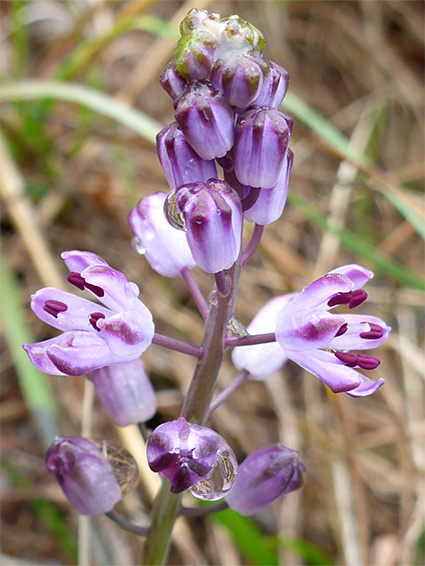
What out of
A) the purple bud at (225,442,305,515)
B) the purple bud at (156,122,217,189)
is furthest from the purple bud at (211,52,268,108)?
the purple bud at (225,442,305,515)

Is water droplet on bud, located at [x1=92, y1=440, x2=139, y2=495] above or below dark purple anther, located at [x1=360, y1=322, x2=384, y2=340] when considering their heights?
below

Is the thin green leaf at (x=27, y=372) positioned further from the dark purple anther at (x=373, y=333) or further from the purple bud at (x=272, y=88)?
the purple bud at (x=272, y=88)

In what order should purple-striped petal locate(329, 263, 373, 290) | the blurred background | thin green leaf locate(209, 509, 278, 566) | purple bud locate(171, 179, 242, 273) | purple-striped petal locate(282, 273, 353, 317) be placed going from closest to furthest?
purple bud locate(171, 179, 242, 273), purple-striped petal locate(282, 273, 353, 317), purple-striped petal locate(329, 263, 373, 290), thin green leaf locate(209, 509, 278, 566), the blurred background

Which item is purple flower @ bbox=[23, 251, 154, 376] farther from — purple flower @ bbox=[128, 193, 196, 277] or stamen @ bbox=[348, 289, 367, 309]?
stamen @ bbox=[348, 289, 367, 309]

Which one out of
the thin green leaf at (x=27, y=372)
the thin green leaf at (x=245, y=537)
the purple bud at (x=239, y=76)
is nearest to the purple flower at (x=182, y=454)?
the purple bud at (x=239, y=76)

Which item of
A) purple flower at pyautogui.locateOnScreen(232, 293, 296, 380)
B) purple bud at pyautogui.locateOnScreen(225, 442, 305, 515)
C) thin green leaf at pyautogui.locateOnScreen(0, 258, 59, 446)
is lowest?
thin green leaf at pyautogui.locateOnScreen(0, 258, 59, 446)

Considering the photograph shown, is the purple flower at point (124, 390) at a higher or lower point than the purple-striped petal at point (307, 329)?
lower

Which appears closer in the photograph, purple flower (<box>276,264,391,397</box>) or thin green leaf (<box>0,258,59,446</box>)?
purple flower (<box>276,264,391,397</box>)
